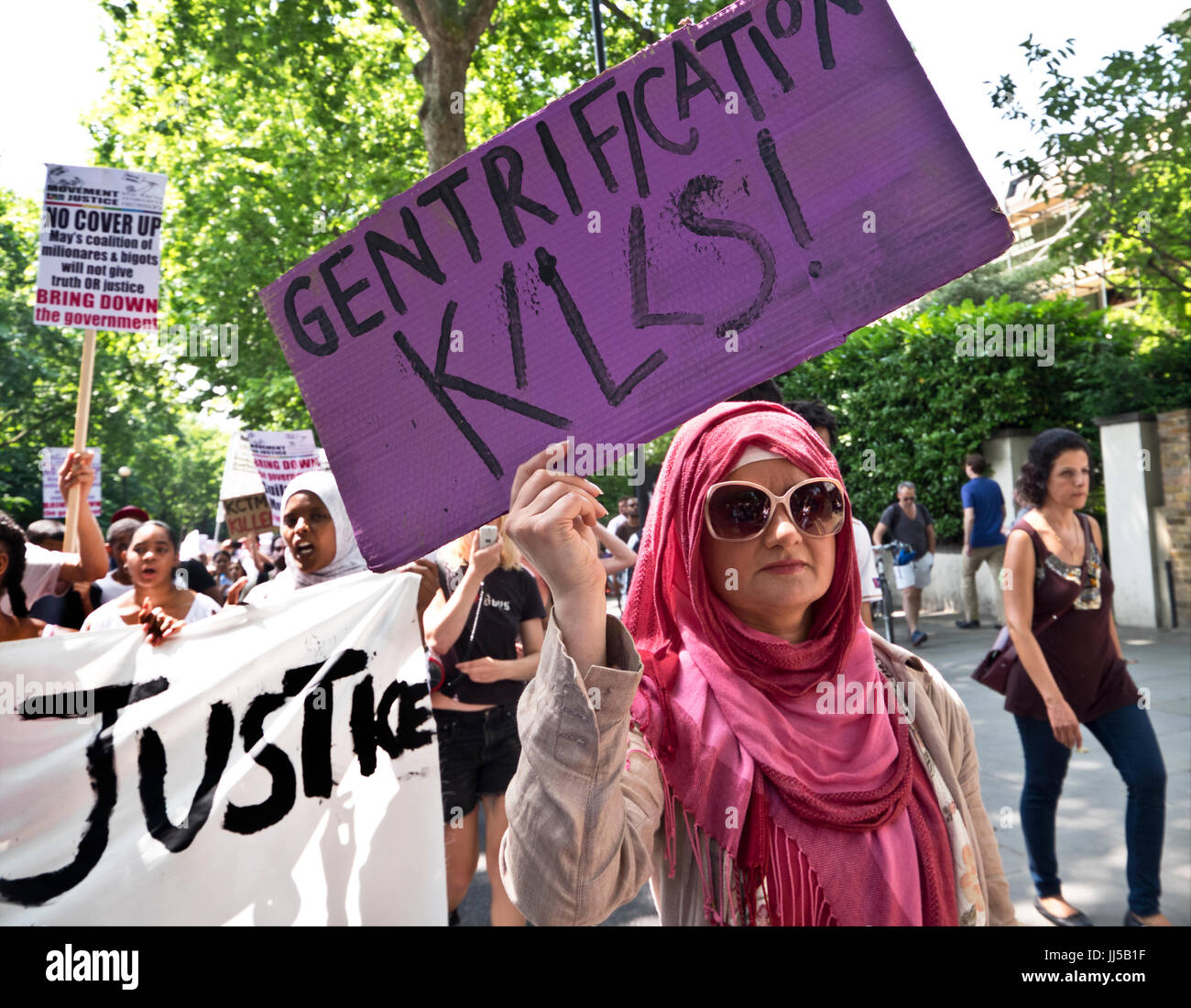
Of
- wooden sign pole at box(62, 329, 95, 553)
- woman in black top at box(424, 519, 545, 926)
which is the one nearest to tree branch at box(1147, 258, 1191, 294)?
woman in black top at box(424, 519, 545, 926)

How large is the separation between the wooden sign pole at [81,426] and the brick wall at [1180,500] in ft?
34.4

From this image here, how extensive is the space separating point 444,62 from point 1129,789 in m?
9.17

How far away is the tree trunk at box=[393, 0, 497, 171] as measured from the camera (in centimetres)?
991

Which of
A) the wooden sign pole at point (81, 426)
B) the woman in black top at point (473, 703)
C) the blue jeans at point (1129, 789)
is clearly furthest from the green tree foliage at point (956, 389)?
the wooden sign pole at point (81, 426)

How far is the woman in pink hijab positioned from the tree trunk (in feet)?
29.0

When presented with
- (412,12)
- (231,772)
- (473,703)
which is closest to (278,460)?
(412,12)

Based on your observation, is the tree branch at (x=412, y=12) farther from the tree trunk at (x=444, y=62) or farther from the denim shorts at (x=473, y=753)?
the denim shorts at (x=473, y=753)

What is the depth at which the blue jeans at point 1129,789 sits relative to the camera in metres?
3.90

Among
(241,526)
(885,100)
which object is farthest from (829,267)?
(241,526)

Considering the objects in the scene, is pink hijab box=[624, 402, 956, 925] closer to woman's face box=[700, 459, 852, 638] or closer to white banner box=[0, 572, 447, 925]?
woman's face box=[700, 459, 852, 638]

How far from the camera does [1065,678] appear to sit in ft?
13.3

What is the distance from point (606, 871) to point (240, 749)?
2.04 m

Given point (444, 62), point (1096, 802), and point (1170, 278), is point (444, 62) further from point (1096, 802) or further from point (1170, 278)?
point (1096, 802)

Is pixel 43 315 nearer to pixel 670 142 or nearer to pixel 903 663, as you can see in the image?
pixel 670 142
